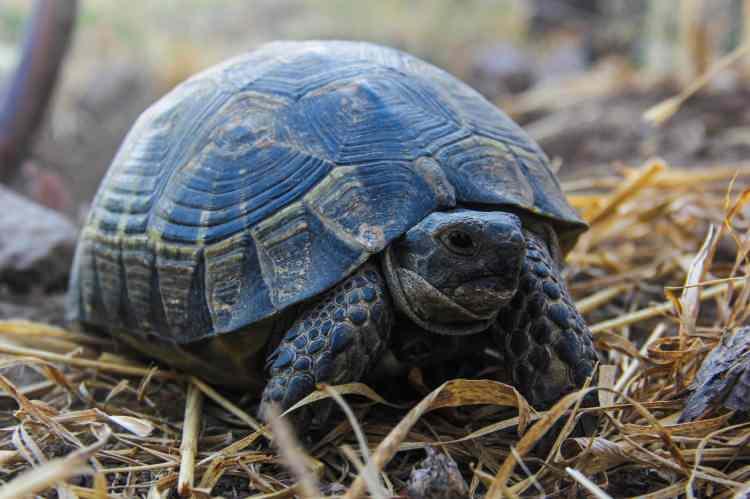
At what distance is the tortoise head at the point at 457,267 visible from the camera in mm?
1741

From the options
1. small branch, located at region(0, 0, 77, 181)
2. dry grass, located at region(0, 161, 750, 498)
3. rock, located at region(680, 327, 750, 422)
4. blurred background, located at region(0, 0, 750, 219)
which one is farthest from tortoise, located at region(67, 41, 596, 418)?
blurred background, located at region(0, 0, 750, 219)

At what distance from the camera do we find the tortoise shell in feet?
6.37

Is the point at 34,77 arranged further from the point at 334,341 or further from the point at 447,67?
the point at 447,67

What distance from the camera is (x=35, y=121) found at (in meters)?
4.41

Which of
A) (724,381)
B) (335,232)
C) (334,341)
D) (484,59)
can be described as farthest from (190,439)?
(484,59)

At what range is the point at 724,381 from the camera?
5.78 ft

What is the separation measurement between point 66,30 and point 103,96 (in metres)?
3.54

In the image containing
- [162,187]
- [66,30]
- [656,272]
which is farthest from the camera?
[66,30]

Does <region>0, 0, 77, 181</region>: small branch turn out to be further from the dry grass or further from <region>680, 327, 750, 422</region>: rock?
<region>680, 327, 750, 422</region>: rock

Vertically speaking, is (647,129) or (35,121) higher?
(35,121)

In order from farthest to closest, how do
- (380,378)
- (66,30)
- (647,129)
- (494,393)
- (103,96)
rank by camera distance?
(103,96) → (647,129) → (66,30) → (380,378) → (494,393)

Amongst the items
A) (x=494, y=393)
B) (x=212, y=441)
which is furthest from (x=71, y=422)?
(x=494, y=393)

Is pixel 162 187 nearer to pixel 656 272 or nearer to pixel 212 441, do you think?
pixel 212 441

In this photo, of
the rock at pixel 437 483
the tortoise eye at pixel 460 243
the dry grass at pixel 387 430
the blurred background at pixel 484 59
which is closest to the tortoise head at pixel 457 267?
the tortoise eye at pixel 460 243
